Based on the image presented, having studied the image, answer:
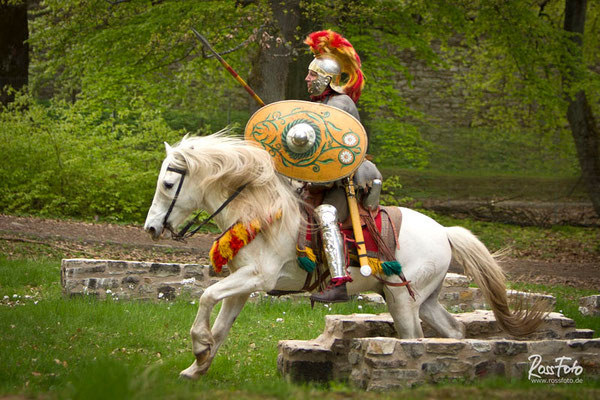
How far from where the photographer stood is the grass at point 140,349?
173 inches

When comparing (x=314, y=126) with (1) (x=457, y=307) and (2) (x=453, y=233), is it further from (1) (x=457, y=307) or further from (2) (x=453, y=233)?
(1) (x=457, y=307)

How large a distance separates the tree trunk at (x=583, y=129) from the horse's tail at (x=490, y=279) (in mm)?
13669

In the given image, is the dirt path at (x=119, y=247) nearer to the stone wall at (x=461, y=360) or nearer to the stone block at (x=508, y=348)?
the stone wall at (x=461, y=360)

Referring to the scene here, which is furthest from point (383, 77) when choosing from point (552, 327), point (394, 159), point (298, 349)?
point (298, 349)

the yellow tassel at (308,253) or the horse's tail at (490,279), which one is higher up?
the yellow tassel at (308,253)

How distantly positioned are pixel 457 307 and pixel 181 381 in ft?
16.3

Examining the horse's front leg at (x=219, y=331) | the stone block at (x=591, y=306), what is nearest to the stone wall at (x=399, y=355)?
the horse's front leg at (x=219, y=331)

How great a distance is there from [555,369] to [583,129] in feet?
48.4

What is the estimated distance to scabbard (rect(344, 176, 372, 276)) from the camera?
5996 millimetres

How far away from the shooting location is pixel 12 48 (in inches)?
754

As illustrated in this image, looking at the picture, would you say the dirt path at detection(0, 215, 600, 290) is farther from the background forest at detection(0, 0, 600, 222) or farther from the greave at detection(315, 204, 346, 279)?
the greave at detection(315, 204, 346, 279)

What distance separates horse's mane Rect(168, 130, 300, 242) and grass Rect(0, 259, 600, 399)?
4.46ft

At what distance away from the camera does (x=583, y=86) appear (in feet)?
52.3

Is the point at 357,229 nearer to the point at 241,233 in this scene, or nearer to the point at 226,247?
the point at 241,233
